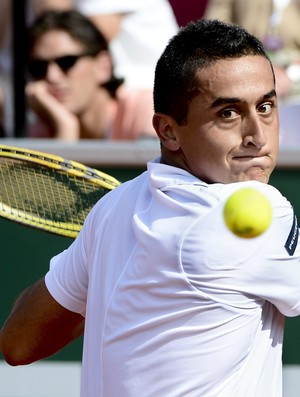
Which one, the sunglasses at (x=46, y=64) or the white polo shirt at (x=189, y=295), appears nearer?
the white polo shirt at (x=189, y=295)

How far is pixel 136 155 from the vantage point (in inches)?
187

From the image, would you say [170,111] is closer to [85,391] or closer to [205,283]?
[205,283]

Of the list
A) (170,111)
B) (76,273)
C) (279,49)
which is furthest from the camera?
(279,49)

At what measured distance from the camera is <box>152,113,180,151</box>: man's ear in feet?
7.88

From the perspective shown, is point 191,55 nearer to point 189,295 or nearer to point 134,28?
point 189,295

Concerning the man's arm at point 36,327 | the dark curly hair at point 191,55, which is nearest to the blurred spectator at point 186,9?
the man's arm at point 36,327

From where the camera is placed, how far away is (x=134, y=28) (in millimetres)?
6422

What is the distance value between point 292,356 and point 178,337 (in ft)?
8.50

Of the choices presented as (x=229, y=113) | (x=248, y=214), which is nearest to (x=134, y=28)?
(x=229, y=113)

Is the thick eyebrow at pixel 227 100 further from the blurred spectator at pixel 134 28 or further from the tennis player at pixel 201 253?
the blurred spectator at pixel 134 28

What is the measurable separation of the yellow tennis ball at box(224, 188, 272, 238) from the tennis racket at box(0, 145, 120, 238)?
1.36 metres

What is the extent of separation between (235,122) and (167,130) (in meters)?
0.20

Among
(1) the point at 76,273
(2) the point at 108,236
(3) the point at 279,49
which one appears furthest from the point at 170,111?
(3) the point at 279,49

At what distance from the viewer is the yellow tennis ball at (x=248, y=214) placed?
1937 millimetres
